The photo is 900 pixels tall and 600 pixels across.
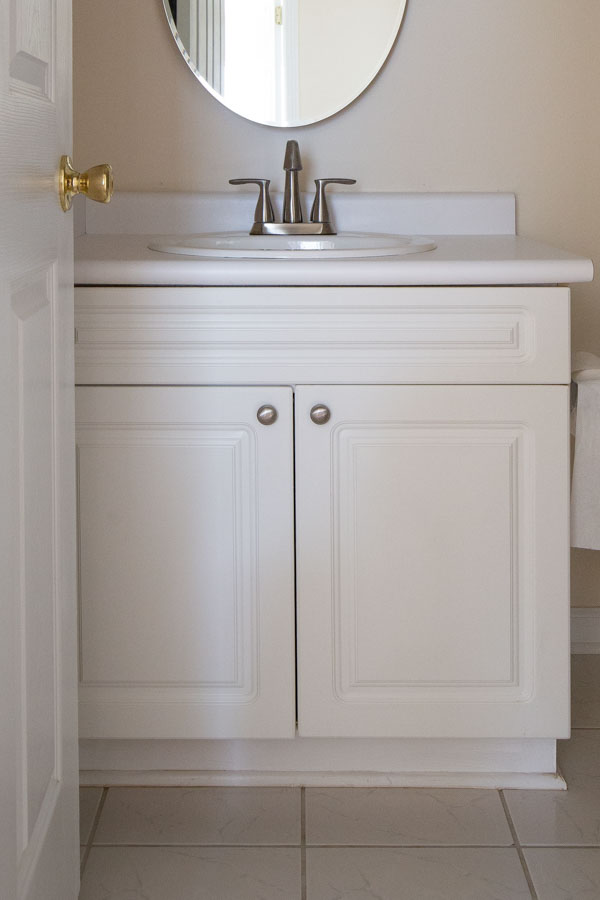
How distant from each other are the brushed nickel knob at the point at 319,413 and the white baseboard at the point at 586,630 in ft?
3.13

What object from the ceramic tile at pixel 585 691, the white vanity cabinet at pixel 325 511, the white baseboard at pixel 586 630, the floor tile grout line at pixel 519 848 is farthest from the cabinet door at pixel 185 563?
the white baseboard at pixel 586 630

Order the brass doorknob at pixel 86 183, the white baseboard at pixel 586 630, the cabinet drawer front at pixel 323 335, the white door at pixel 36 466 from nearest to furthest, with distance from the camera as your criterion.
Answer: the white door at pixel 36 466 → the brass doorknob at pixel 86 183 → the cabinet drawer front at pixel 323 335 → the white baseboard at pixel 586 630

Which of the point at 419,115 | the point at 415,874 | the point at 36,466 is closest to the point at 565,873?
the point at 415,874

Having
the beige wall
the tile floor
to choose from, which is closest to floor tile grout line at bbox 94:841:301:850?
Result: the tile floor

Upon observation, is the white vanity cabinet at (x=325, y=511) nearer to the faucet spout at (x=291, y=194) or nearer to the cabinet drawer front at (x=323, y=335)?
the cabinet drawer front at (x=323, y=335)

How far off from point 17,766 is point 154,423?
0.65 meters

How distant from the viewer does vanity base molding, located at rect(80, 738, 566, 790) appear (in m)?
1.65

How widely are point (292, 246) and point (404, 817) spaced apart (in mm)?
916

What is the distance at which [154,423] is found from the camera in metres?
1.52

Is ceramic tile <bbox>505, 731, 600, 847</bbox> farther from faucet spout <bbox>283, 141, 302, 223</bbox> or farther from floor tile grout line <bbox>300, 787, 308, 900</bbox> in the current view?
faucet spout <bbox>283, 141, 302, 223</bbox>

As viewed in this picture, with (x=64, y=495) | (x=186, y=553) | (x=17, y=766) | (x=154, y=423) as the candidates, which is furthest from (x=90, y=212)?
(x=17, y=766)

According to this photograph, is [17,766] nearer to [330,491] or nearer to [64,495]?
[64,495]

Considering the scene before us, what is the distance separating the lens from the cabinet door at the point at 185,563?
1523 mm

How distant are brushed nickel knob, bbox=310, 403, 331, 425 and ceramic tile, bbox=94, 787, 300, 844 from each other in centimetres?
60
